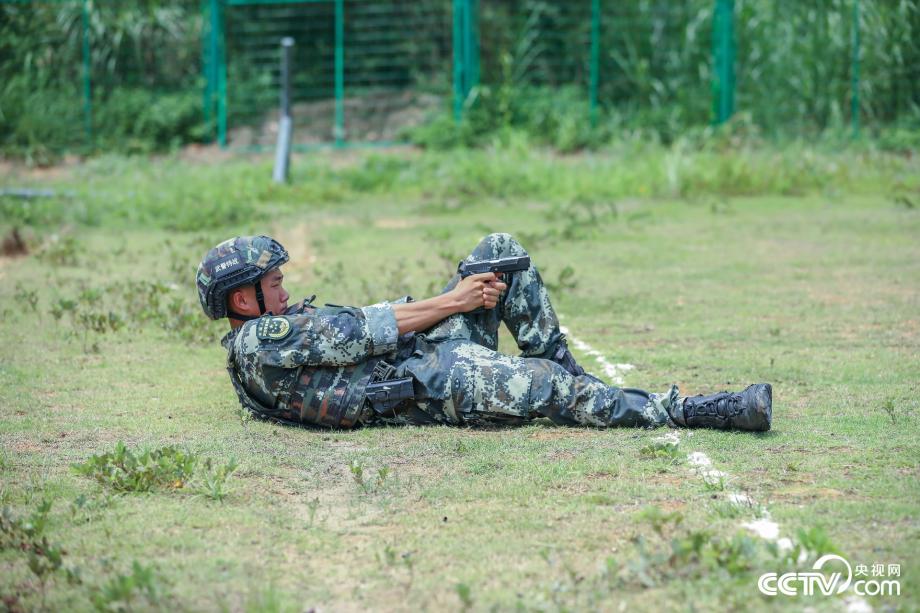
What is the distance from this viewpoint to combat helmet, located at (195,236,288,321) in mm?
5410

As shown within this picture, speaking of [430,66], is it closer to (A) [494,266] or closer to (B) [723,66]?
(B) [723,66]

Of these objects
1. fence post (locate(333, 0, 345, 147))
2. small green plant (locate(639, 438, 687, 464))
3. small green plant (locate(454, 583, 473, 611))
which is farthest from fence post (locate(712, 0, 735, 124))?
small green plant (locate(454, 583, 473, 611))

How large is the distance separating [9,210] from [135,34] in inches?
250

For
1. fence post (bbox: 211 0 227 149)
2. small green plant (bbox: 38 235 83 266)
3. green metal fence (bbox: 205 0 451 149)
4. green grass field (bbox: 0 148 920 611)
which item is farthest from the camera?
green metal fence (bbox: 205 0 451 149)

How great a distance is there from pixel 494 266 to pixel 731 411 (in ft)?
4.12

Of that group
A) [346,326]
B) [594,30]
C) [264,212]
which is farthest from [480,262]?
[594,30]

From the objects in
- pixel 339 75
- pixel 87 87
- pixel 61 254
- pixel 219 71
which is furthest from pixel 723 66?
pixel 61 254

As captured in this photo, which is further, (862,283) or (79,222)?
(79,222)

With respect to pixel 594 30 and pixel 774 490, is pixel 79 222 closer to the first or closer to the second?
pixel 594 30

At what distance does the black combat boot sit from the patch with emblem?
1.77 m

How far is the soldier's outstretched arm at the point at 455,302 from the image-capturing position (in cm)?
543

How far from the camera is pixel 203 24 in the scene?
18.0 meters

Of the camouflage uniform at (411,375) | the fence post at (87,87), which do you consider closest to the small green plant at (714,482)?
the camouflage uniform at (411,375)

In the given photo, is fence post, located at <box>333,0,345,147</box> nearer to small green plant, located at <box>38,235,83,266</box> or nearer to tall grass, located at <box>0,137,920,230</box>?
tall grass, located at <box>0,137,920,230</box>
